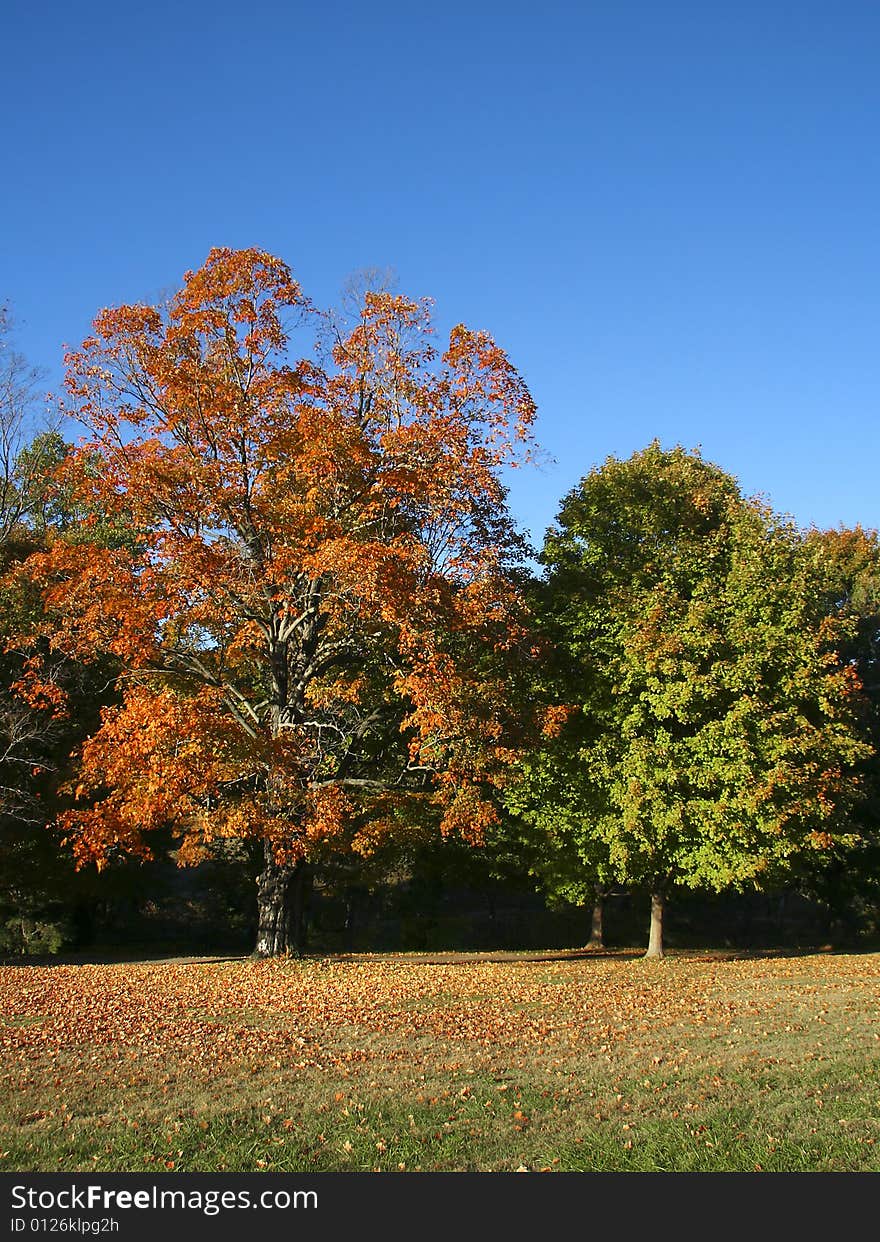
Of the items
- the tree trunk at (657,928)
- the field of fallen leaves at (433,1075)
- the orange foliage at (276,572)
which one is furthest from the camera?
the tree trunk at (657,928)

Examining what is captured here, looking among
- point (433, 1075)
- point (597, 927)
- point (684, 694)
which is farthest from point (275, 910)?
point (597, 927)

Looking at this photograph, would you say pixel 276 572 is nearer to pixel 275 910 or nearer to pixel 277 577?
pixel 277 577

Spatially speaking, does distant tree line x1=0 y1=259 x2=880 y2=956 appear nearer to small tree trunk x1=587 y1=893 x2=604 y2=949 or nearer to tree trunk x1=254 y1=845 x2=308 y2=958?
tree trunk x1=254 y1=845 x2=308 y2=958

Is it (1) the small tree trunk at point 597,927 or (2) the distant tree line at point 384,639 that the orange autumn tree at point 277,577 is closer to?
(2) the distant tree line at point 384,639

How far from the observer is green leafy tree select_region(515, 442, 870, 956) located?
22.6 m

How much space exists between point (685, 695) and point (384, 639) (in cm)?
740

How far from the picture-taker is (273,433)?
20422mm

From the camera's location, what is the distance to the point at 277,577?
19234 millimetres

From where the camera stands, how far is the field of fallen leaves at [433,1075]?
6.85 metres

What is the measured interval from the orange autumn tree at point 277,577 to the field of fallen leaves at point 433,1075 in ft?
12.8

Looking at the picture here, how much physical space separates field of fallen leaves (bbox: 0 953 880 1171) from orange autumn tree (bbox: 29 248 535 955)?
154 inches

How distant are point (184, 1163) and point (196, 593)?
45.9 ft

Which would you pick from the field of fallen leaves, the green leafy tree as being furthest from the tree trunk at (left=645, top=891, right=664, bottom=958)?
the field of fallen leaves

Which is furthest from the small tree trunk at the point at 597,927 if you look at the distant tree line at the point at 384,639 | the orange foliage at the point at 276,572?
the orange foliage at the point at 276,572
